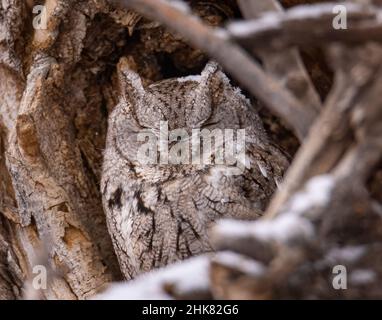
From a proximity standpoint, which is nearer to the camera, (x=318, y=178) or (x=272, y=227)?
(x=272, y=227)

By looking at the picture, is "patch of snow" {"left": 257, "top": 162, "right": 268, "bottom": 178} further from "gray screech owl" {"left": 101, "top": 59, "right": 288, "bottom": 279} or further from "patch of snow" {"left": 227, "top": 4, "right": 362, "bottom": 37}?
"patch of snow" {"left": 227, "top": 4, "right": 362, "bottom": 37}

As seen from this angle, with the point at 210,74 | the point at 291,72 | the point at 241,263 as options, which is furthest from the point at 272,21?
the point at 210,74

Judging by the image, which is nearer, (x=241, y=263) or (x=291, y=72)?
(x=241, y=263)

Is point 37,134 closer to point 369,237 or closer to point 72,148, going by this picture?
point 72,148

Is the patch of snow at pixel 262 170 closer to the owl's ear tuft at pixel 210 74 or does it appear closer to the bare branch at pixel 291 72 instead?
the owl's ear tuft at pixel 210 74

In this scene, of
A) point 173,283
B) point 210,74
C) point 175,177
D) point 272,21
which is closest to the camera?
point 272,21

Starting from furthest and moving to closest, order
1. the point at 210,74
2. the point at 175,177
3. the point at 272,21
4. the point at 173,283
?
the point at 210,74
the point at 175,177
the point at 173,283
the point at 272,21

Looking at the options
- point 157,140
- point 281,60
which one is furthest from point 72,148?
point 281,60

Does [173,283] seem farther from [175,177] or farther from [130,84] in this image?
[130,84]
